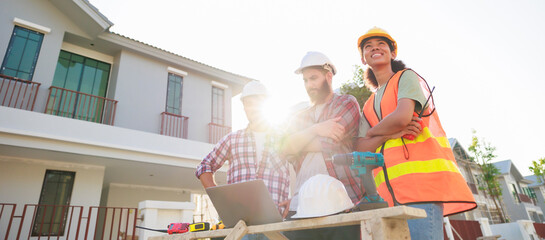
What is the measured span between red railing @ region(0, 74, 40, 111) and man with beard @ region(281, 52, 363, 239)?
28.2 feet

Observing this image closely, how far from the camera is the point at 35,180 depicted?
325 inches

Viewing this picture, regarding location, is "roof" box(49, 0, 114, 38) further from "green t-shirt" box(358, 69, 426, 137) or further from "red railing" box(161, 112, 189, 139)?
"green t-shirt" box(358, 69, 426, 137)

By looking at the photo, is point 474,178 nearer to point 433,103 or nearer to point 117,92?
point 117,92

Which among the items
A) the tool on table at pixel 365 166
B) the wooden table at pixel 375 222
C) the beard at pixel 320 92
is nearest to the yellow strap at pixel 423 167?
the tool on table at pixel 365 166

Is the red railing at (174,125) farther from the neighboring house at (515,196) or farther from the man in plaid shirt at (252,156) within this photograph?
the neighboring house at (515,196)

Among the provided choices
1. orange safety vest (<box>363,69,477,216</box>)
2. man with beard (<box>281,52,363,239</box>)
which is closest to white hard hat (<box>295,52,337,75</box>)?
man with beard (<box>281,52,363,239</box>)

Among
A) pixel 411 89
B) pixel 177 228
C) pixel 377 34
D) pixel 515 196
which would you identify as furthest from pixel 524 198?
pixel 177 228

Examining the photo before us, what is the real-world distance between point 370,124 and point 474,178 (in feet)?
93.4

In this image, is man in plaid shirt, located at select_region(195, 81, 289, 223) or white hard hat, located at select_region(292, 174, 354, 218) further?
man in plaid shirt, located at select_region(195, 81, 289, 223)

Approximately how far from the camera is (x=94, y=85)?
1003 centimetres

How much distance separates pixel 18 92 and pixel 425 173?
388 inches

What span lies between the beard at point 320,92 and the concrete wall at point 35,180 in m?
9.13

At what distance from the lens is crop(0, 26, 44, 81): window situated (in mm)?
8180

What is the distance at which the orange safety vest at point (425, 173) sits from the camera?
1.18 metres
